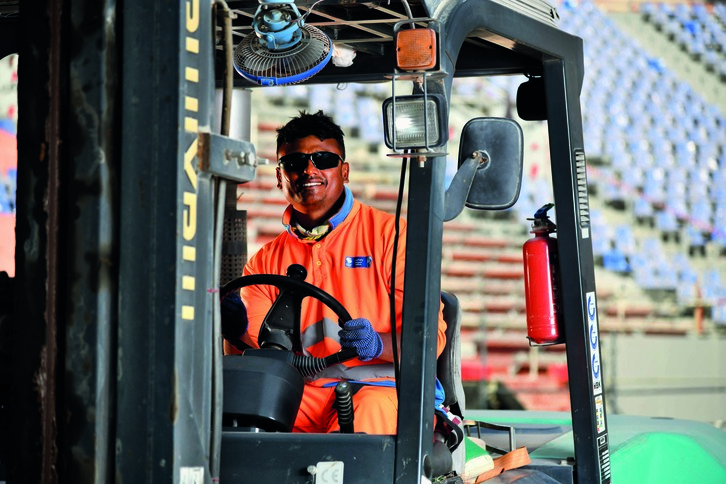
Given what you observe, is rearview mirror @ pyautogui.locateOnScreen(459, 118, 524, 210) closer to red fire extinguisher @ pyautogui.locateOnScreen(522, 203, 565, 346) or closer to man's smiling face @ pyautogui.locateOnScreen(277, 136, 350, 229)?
red fire extinguisher @ pyautogui.locateOnScreen(522, 203, 565, 346)

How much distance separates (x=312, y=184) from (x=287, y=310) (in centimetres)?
71

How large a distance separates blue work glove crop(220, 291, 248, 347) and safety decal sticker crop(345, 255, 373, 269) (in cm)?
39

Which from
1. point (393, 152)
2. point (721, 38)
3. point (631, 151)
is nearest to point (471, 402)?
point (631, 151)

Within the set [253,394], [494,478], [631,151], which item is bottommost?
[494,478]

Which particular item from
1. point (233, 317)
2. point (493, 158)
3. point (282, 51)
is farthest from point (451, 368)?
point (282, 51)

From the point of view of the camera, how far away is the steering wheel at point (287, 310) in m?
3.09

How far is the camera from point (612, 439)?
4156 millimetres

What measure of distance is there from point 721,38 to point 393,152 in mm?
18297

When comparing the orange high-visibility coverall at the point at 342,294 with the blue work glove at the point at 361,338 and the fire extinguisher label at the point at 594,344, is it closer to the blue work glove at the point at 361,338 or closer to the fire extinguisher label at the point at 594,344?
the blue work glove at the point at 361,338

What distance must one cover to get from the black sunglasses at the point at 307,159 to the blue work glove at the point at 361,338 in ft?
2.95

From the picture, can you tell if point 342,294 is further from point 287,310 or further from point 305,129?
point 305,129

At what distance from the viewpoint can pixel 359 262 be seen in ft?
11.6

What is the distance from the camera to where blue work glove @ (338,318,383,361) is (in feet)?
9.73

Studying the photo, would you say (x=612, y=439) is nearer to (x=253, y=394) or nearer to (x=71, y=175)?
(x=253, y=394)
